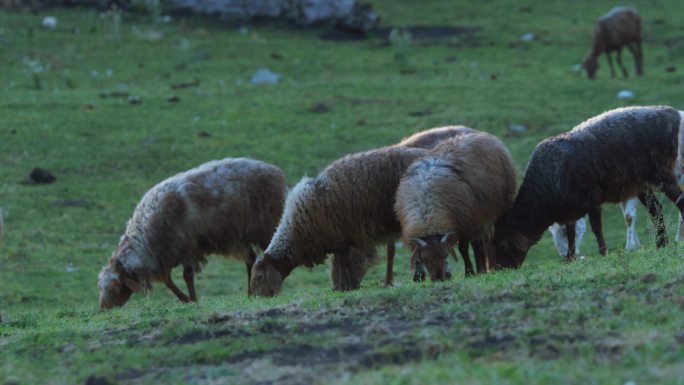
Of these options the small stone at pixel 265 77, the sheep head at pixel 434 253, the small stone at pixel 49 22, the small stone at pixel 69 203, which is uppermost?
the small stone at pixel 49 22

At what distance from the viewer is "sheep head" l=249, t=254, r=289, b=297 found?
13047 mm

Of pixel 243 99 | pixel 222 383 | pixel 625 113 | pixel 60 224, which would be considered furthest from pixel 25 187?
pixel 222 383

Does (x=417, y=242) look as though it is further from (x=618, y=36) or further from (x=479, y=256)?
(x=618, y=36)

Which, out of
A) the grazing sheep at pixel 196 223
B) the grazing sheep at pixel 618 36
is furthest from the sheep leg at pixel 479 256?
the grazing sheep at pixel 618 36

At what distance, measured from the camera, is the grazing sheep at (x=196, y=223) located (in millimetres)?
14305

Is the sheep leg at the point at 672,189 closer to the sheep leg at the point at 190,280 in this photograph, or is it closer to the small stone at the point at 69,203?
the sheep leg at the point at 190,280

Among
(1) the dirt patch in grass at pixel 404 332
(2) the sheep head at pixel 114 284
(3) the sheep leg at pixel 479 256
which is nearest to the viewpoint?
(1) the dirt patch in grass at pixel 404 332

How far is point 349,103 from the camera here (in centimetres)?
2611

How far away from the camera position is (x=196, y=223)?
14320 mm

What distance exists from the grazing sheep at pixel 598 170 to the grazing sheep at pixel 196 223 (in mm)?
3041

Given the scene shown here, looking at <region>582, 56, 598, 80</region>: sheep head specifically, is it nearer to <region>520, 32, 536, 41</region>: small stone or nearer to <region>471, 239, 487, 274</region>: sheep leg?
<region>520, 32, 536, 41</region>: small stone

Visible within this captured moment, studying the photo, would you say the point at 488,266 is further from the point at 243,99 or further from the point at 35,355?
the point at 243,99

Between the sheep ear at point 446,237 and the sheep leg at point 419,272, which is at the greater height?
the sheep ear at point 446,237

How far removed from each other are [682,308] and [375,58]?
77.5 ft
